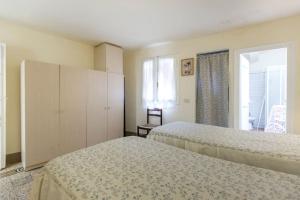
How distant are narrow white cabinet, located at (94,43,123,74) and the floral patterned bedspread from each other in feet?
7.11

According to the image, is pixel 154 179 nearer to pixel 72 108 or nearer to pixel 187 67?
pixel 72 108

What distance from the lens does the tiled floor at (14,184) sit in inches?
79.0

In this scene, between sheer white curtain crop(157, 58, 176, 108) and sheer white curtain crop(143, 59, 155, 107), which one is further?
sheer white curtain crop(143, 59, 155, 107)

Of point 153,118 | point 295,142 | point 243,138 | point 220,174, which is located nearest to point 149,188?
point 220,174

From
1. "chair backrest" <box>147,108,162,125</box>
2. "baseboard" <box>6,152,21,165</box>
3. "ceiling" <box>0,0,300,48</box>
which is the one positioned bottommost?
"baseboard" <box>6,152,21,165</box>

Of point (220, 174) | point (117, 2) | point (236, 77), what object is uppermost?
point (117, 2)

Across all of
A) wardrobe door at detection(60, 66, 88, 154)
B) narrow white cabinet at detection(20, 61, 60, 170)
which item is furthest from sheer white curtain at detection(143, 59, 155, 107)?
narrow white cabinet at detection(20, 61, 60, 170)

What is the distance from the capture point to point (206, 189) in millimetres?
997

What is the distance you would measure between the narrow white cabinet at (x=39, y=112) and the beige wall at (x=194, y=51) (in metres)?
2.07

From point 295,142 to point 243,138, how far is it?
20.1 inches

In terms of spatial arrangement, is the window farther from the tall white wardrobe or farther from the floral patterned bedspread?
the floral patterned bedspread

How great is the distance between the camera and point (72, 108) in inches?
129

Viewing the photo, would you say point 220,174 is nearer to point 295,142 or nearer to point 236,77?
point 295,142

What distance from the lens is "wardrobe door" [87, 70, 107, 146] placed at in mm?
3551
